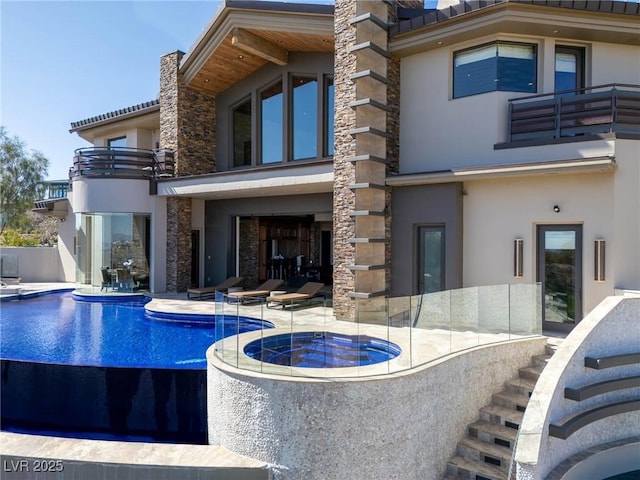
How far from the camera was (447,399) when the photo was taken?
6.73 m

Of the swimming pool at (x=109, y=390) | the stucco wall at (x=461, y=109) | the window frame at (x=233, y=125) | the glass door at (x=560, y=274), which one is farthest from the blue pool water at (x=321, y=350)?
the window frame at (x=233, y=125)

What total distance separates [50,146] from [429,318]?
34.9m

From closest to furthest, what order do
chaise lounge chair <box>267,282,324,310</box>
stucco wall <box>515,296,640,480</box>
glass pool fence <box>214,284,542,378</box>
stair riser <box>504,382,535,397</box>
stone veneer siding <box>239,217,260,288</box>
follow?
stucco wall <box>515,296,640,480</box> < glass pool fence <box>214,284,542,378</box> < stair riser <box>504,382,535,397</box> < chaise lounge chair <box>267,282,324,310</box> < stone veneer siding <box>239,217,260,288</box>

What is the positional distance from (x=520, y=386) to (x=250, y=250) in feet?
43.7

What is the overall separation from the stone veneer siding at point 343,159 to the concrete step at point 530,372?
4505 mm

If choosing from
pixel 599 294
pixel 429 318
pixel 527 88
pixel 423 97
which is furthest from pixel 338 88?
pixel 599 294

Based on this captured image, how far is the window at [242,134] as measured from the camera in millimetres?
17453

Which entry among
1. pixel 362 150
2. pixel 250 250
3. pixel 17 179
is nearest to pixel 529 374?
pixel 362 150

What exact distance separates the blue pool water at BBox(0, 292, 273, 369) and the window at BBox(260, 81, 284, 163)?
21.9ft

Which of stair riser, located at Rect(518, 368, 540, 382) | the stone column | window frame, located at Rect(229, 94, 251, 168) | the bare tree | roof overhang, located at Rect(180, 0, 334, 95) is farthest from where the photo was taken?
the bare tree

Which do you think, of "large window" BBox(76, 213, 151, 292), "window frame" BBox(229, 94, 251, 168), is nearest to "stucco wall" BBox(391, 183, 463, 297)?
"window frame" BBox(229, 94, 251, 168)

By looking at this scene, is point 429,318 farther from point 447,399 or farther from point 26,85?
point 26,85

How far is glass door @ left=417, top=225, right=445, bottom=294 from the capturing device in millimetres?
11391

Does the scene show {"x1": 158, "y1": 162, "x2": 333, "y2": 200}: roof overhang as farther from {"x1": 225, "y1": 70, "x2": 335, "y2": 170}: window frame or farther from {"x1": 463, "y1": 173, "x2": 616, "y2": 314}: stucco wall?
{"x1": 463, "y1": 173, "x2": 616, "y2": 314}: stucco wall
